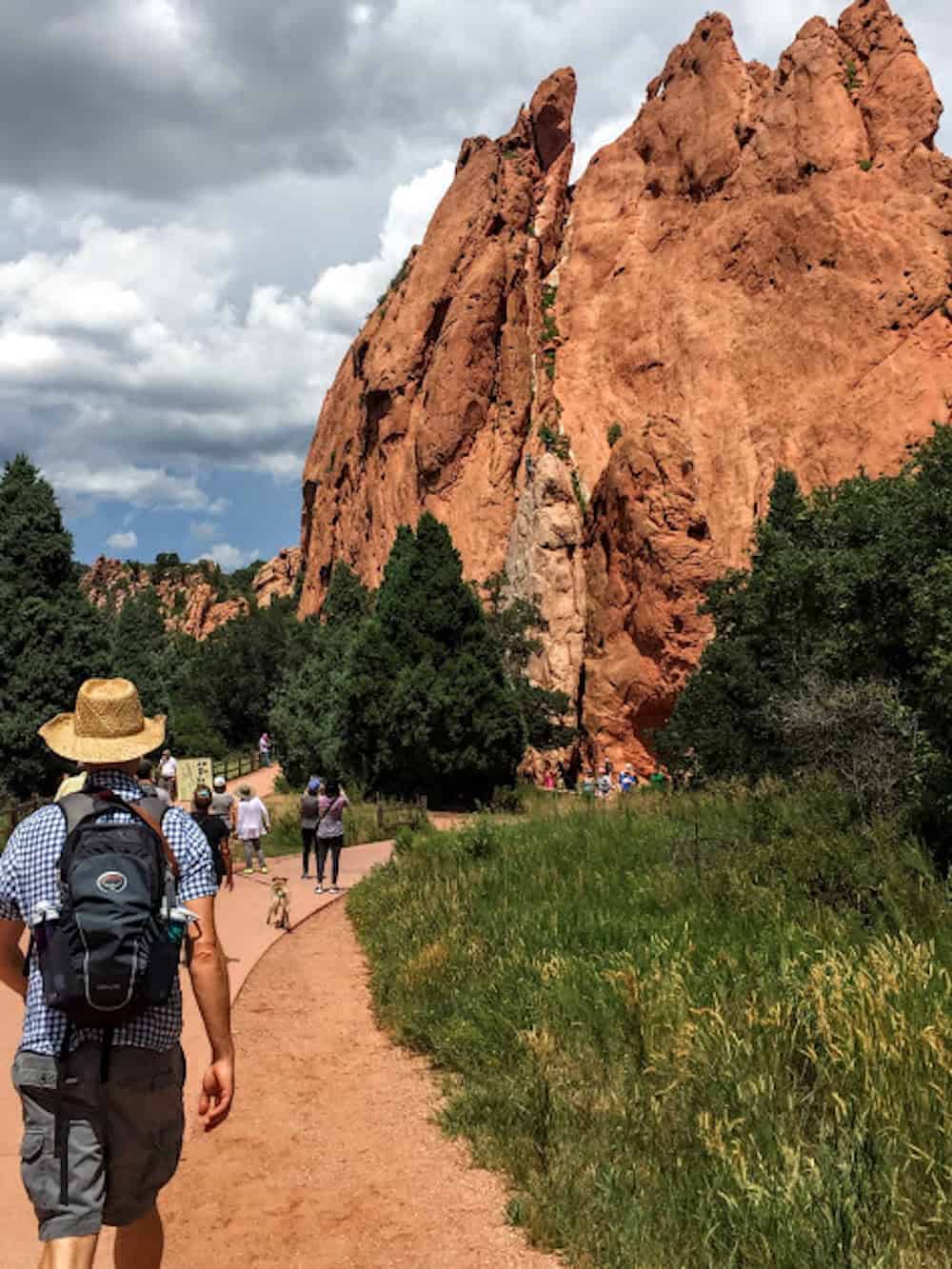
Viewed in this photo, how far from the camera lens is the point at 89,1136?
2.74 meters

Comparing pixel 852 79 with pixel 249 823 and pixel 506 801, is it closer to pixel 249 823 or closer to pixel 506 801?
pixel 506 801

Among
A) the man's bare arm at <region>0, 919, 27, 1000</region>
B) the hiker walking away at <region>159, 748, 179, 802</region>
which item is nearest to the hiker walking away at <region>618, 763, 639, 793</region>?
the hiker walking away at <region>159, 748, 179, 802</region>

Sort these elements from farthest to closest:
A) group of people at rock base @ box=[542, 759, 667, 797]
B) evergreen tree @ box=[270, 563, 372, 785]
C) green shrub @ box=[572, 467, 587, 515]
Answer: green shrub @ box=[572, 467, 587, 515] < group of people at rock base @ box=[542, 759, 667, 797] < evergreen tree @ box=[270, 563, 372, 785]

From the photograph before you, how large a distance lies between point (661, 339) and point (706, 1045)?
4515 cm

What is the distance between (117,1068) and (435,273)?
52.5 metres

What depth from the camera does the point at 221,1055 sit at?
301cm

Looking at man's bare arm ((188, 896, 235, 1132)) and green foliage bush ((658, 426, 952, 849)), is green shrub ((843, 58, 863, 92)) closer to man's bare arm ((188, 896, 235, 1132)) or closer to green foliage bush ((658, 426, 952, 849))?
green foliage bush ((658, 426, 952, 849))

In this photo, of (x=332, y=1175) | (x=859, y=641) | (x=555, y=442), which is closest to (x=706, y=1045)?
(x=332, y=1175)

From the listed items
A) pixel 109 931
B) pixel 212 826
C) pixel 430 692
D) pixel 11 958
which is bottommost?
pixel 212 826

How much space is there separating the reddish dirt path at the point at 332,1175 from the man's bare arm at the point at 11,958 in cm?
201

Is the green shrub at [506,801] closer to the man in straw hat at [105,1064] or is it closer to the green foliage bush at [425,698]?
the green foliage bush at [425,698]

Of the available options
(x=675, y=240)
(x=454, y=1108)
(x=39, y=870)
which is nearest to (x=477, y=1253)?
(x=454, y=1108)

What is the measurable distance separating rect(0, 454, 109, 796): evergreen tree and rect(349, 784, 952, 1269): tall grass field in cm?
1908

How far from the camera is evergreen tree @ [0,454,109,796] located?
25531 millimetres
